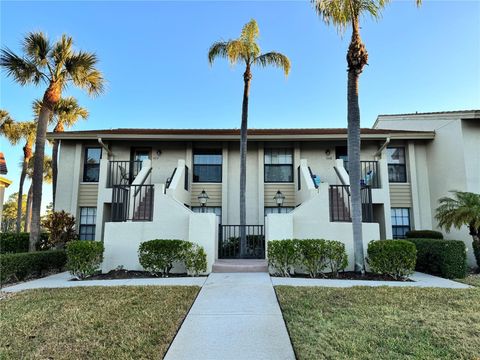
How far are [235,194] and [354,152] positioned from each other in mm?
6687

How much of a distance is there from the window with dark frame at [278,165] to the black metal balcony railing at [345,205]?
338 cm

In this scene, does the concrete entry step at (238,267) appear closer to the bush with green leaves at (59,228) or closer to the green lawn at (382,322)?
the green lawn at (382,322)

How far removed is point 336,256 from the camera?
8.84m

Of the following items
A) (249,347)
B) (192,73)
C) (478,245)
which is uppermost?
(192,73)

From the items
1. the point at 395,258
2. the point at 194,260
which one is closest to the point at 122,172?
the point at 194,260

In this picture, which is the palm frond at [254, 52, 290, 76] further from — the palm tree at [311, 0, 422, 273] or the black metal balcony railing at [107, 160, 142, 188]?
the black metal balcony railing at [107, 160, 142, 188]

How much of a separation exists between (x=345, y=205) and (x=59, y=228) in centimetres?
1116

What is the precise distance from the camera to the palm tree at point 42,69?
11891 mm

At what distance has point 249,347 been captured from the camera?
12.9 ft

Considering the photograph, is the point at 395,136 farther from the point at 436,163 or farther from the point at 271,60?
the point at 271,60

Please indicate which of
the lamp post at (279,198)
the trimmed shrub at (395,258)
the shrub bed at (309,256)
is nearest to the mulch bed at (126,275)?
the shrub bed at (309,256)

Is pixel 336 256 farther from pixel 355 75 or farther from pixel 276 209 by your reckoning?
pixel 276 209

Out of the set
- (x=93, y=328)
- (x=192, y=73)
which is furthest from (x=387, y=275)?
(x=192, y=73)

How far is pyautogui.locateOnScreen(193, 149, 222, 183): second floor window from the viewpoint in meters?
14.9
